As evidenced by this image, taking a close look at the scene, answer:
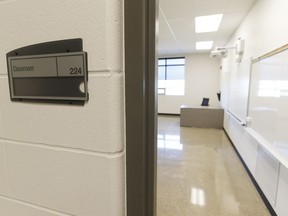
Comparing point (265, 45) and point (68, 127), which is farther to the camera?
point (265, 45)

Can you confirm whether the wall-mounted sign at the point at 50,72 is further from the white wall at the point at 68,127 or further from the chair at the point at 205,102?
the chair at the point at 205,102

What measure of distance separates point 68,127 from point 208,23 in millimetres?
4491

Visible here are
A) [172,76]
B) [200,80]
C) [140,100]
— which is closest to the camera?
[140,100]

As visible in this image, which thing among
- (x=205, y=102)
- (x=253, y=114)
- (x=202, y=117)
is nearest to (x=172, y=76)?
(x=205, y=102)

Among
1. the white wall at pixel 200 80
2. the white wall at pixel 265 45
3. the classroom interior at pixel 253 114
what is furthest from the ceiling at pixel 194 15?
the white wall at pixel 200 80

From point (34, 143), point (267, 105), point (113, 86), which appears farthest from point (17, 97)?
point (267, 105)

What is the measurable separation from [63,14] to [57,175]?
52cm

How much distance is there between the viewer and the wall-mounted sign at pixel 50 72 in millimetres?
558

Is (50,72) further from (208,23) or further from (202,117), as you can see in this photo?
(202,117)

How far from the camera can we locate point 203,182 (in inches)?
116

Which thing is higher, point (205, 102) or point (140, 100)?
point (140, 100)

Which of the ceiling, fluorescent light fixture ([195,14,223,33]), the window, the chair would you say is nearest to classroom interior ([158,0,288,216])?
the ceiling

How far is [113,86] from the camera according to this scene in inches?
21.0

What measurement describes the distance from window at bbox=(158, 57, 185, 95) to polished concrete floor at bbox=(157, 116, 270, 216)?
14.7 feet
